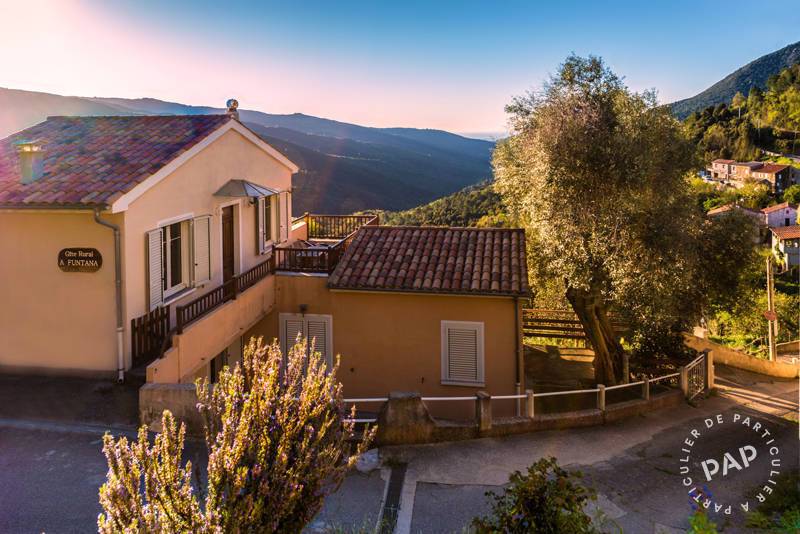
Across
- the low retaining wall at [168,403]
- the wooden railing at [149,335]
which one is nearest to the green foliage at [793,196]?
the wooden railing at [149,335]

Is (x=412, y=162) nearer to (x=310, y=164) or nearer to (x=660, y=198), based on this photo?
(x=310, y=164)

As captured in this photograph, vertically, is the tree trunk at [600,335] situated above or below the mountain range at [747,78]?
below

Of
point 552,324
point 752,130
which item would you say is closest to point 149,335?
point 552,324

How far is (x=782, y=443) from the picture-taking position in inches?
442

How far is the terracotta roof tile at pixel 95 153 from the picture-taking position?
8750 mm

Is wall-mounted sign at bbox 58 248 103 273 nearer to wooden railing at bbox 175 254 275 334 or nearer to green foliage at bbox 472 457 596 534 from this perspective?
wooden railing at bbox 175 254 275 334

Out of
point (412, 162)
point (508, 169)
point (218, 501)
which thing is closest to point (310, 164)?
point (412, 162)

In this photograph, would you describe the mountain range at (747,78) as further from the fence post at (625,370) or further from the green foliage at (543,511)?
the green foliage at (543,511)

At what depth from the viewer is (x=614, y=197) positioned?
494 inches

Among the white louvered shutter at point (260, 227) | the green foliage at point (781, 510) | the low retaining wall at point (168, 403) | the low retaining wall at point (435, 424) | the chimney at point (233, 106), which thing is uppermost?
the chimney at point (233, 106)

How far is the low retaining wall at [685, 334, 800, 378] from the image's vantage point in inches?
780

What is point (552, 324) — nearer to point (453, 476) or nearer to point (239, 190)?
point (453, 476)

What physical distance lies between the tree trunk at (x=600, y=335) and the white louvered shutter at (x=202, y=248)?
8832 mm

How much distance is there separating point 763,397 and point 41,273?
58.5 feet
